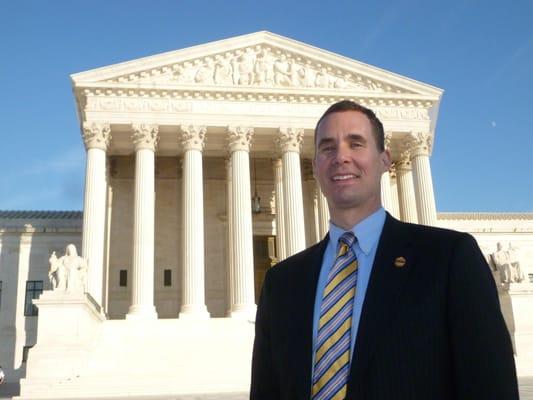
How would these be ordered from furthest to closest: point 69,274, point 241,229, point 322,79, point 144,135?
point 322,79 < point 144,135 < point 241,229 < point 69,274

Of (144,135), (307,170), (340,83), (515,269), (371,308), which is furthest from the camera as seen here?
(307,170)

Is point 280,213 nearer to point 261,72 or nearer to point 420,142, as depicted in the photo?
point 261,72

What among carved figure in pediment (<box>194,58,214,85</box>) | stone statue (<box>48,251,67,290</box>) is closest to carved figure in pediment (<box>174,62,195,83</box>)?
carved figure in pediment (<box>194,58,214,85</box>)

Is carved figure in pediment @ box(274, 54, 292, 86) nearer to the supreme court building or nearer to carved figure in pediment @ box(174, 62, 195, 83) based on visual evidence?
the supreme court building

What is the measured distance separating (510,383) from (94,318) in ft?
98.8

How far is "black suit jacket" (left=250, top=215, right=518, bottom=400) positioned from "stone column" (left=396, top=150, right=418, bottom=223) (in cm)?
3870

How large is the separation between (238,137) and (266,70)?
546 centimetres

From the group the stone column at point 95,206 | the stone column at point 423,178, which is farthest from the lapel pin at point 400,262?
the stone column at point 423,178

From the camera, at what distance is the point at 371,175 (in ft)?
11.1

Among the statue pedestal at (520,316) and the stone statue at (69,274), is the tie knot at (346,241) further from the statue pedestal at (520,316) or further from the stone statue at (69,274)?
the statue pedestal at (520,316)

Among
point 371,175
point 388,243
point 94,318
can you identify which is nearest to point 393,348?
point 388,243

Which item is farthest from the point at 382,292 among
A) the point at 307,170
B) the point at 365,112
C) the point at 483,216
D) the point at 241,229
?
the point at 483,216

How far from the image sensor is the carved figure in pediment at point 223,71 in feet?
125

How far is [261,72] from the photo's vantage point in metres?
38.9
